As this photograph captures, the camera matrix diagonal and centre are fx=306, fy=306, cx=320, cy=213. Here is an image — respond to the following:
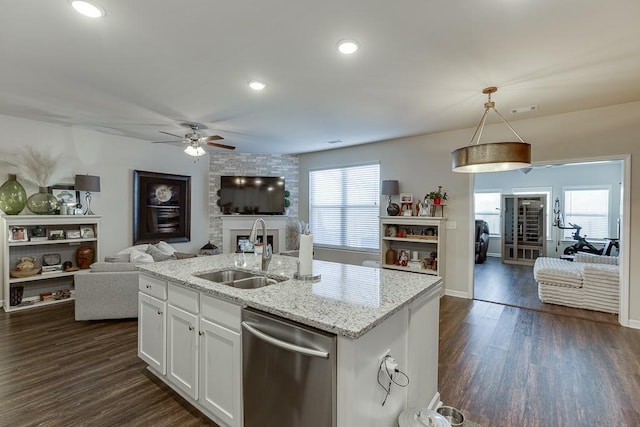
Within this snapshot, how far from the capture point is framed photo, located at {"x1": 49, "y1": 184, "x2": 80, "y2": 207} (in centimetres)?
461

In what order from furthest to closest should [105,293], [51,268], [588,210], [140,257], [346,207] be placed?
[588,210], [346,207], [51,268], [140,257], [105,293]

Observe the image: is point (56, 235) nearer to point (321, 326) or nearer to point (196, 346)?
point (196, 346)

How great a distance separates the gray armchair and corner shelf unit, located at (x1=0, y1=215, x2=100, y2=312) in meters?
0.38

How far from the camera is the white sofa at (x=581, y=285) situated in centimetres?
410

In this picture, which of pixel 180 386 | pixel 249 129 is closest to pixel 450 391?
pixel 180 386

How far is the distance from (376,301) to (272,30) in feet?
6.54

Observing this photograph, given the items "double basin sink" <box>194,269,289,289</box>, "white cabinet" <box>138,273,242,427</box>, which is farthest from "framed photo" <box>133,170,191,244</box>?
"double basin sink" <box>194,269,289,289</box>

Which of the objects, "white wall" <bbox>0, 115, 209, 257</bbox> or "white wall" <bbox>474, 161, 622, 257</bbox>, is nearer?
"white wall" <bbox>0, 115, 209, 257</bbox>

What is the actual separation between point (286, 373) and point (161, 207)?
531 cm

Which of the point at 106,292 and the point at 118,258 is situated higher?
the point at 118,258

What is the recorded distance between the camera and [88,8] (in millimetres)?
1962

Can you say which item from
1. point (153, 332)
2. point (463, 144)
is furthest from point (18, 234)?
point (463, 144)

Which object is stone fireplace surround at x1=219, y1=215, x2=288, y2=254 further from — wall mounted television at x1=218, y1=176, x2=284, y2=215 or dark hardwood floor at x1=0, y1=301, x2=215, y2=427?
dark hardwood floor at x1=0, y1=301, x2=215, y2=427

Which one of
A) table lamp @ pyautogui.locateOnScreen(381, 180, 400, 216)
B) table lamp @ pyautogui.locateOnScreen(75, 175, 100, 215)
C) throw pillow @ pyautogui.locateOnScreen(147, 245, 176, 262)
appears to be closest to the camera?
throw pillow @ pyautogui.locateOnScreen(147, 245, 176, 262)
